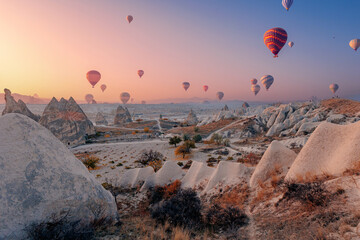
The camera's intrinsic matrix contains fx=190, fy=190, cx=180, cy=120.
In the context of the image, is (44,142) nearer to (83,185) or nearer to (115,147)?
(83,185)

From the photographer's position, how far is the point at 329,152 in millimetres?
8406

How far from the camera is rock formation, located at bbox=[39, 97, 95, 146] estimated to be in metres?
42.3

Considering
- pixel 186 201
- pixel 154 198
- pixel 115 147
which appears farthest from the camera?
pixel 115 147

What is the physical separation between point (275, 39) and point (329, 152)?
38592mm

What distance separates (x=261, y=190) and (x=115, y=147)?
36.1m

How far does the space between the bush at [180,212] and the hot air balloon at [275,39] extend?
4147 centimetres

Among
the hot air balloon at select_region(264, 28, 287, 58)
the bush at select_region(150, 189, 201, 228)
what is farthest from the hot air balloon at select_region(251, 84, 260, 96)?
the bush at select_region(150, 189, 201, 228)

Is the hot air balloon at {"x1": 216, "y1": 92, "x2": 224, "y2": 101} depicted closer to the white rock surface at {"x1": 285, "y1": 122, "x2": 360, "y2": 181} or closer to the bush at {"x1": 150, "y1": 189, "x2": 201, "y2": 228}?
the white rock surface at {"x1": 285, "y1": 122, "x2": 360, "y2": 181}

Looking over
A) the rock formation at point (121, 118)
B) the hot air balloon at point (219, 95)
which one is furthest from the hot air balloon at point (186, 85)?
the rock formation at point (121, 118)

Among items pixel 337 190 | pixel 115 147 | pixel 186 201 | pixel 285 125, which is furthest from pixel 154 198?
pixel 285 125

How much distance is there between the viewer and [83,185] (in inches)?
276

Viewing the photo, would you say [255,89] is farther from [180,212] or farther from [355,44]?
[180,212]

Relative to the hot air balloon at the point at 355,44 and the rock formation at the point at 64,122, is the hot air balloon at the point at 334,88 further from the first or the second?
the rock formation at the point at 64,122

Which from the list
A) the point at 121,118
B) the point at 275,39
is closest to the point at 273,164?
the point at 275,39
